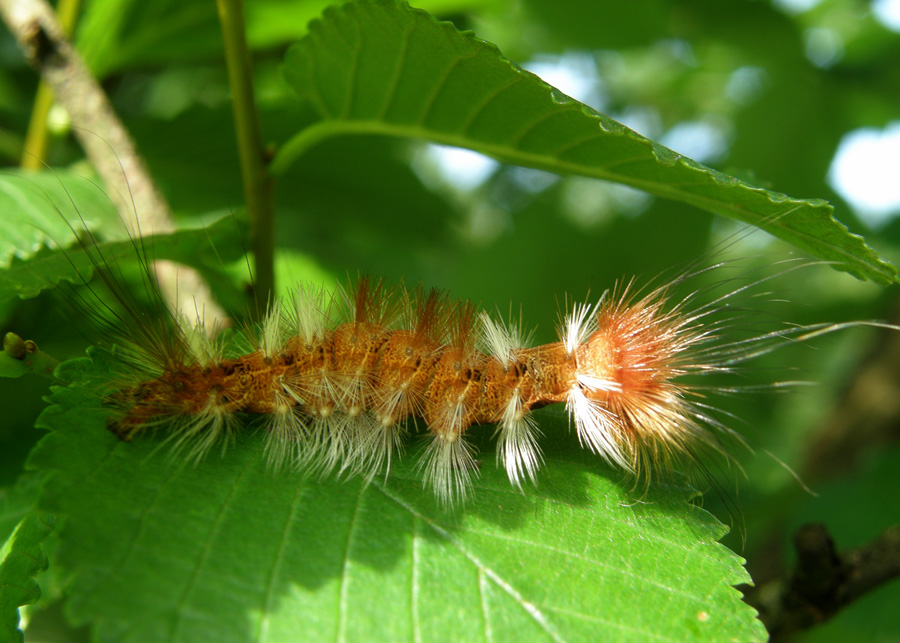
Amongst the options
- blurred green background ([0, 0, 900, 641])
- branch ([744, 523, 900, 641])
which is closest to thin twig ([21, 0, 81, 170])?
blurred green background ([0, 0, 900, 641])

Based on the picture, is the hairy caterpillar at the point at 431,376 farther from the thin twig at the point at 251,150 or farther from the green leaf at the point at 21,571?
the green leaf at the point at 21,571

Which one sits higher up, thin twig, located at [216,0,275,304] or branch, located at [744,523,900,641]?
thin twig, located at [216,0,275,304]

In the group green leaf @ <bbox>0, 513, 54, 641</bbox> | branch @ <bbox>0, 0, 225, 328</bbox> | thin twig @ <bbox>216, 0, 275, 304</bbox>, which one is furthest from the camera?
branch @ <bbox>0, 0, 225, 328</bbox>

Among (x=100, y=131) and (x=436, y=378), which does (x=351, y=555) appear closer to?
(x=436, y=378)

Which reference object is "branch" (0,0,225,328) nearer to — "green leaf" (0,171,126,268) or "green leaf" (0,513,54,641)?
"green leaf" (0,171,126,268)

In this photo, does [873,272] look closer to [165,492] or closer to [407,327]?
[407,327]

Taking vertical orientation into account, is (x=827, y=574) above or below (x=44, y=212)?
below

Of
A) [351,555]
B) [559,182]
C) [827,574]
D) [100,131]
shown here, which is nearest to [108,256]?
[100,131]

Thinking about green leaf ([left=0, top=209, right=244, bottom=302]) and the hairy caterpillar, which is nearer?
green leaf ([left=0, top=209, right=244, bottom=302])
